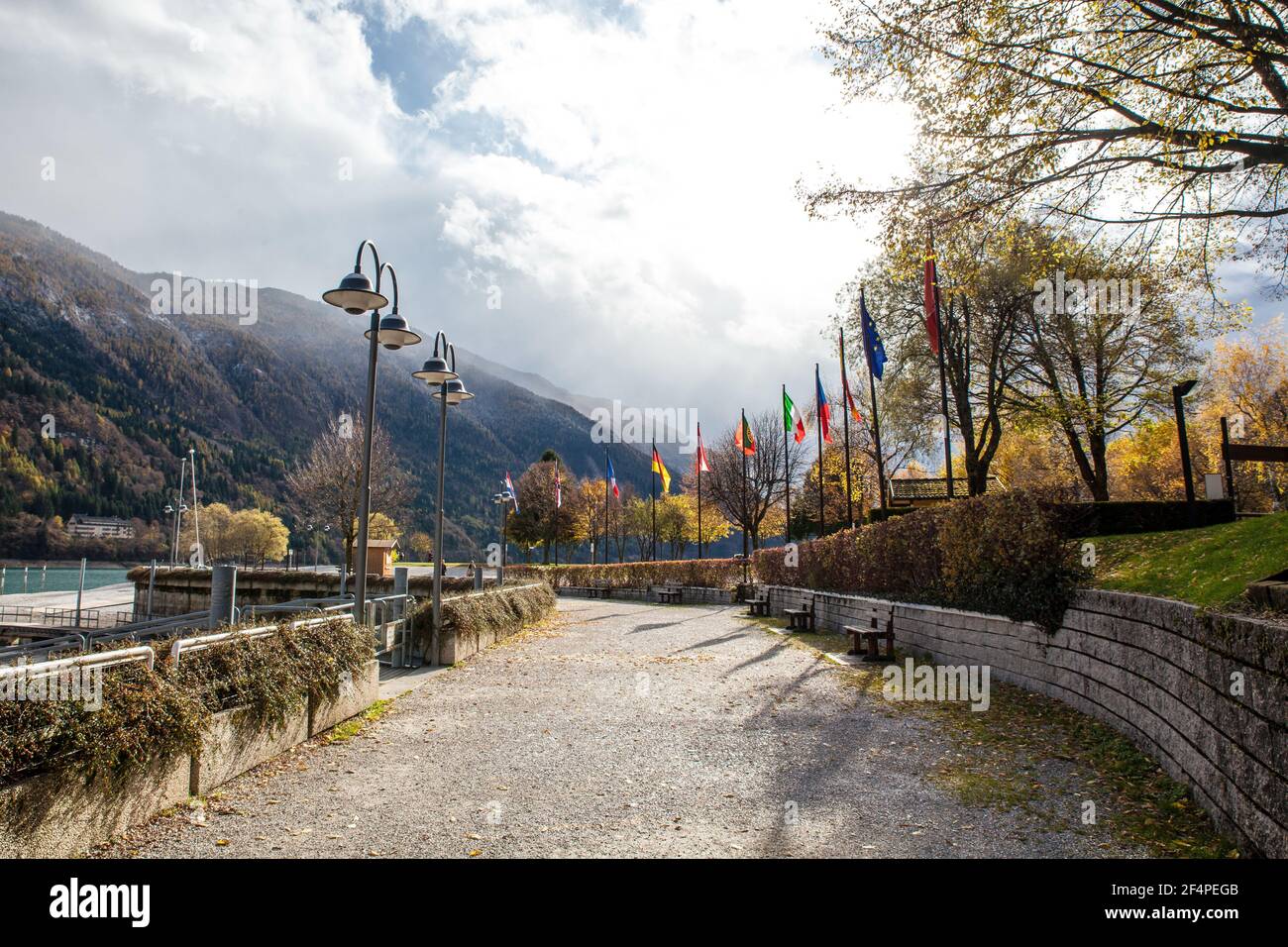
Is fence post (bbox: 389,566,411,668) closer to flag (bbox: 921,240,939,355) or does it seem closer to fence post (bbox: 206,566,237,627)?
fence post (bbox: 206,566,237,627)

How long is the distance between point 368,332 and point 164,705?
226 inches

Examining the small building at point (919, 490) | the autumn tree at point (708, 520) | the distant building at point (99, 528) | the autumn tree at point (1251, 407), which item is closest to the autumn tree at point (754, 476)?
the autumn tree at point (708, 520)

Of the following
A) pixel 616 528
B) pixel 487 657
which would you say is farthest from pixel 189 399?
pixel 487 657

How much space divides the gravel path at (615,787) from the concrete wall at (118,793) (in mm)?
152

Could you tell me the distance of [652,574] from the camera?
3803 centimetres

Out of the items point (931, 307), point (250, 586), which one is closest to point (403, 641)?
point (931, 307)

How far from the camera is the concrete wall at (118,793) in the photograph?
3.72 m

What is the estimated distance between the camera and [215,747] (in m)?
5.37

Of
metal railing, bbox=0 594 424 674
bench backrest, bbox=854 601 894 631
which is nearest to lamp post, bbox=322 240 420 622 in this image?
metal railing, bbox=0 594 424 674

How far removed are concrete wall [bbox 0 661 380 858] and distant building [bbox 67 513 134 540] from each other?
131 m

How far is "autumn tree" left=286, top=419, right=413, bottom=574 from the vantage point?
3831cm

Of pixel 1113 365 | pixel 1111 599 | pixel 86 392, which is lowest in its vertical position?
pixel 1111 599
